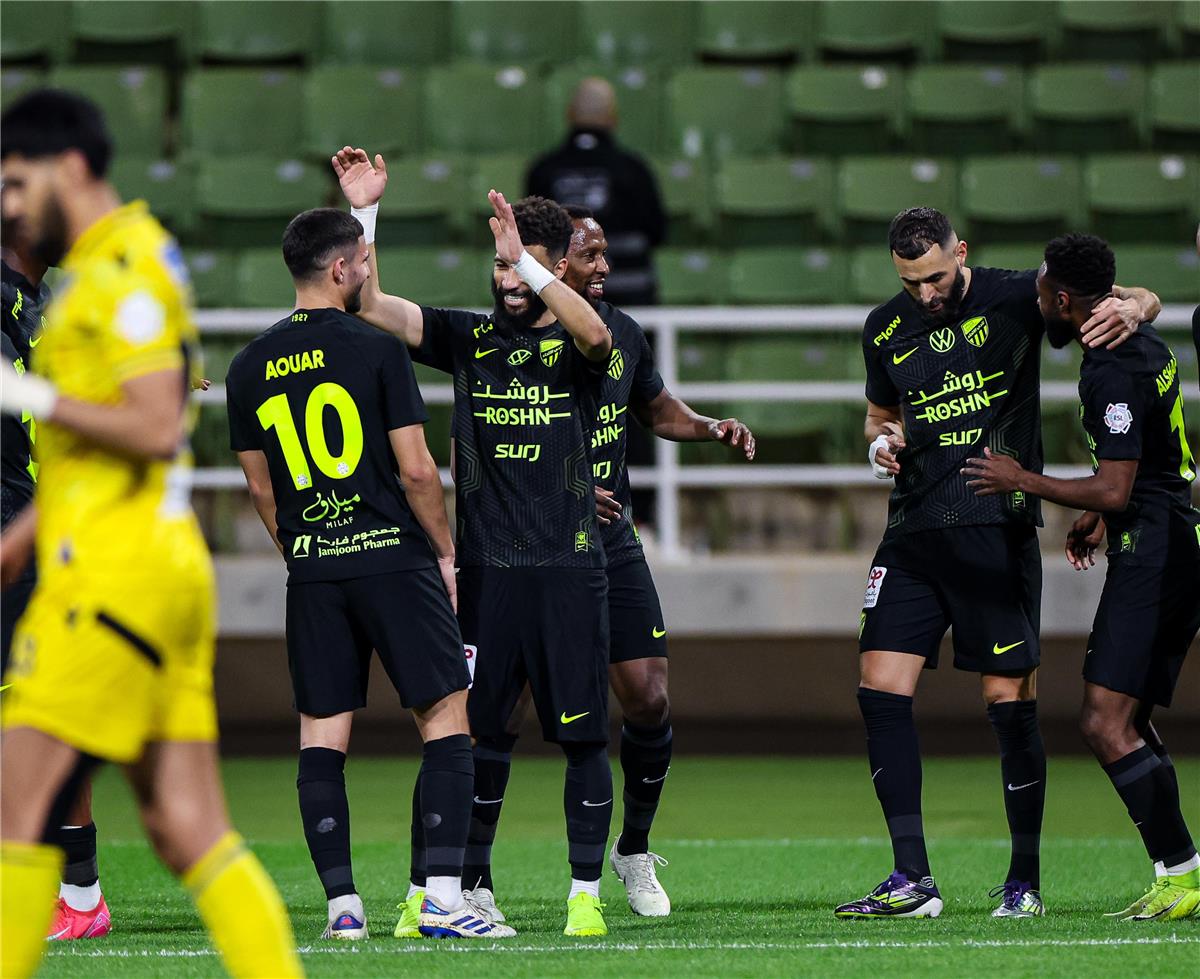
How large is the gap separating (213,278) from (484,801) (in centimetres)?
614

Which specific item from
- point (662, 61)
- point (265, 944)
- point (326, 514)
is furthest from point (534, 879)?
point (662, 61)

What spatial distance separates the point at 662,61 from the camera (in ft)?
43.7

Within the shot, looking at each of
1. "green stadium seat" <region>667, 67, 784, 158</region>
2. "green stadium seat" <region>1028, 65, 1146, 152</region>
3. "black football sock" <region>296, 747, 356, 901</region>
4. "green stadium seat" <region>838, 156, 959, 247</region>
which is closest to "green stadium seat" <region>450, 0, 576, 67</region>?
"green stadium seat" <region>667, 67, 784, 158</region>

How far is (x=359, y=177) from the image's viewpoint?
5.91 meters

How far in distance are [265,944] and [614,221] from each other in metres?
6.88

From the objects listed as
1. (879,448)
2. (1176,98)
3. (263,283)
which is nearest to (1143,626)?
(879,448)

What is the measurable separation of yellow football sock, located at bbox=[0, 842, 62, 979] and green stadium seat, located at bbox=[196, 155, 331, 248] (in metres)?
8.64

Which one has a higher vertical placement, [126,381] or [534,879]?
[126,381]

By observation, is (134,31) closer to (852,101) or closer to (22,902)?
(852,101)

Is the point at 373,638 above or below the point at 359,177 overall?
below

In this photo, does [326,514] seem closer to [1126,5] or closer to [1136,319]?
[1136,319]

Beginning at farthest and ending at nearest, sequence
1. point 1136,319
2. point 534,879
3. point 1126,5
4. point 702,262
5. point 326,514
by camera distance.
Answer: point 1126,5
point 702,262
point 534,879
point 1136,319
point 326,514

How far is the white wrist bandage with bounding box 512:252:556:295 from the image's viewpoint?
5.49m

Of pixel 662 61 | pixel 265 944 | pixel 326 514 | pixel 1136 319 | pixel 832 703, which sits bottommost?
pixel 832 703
